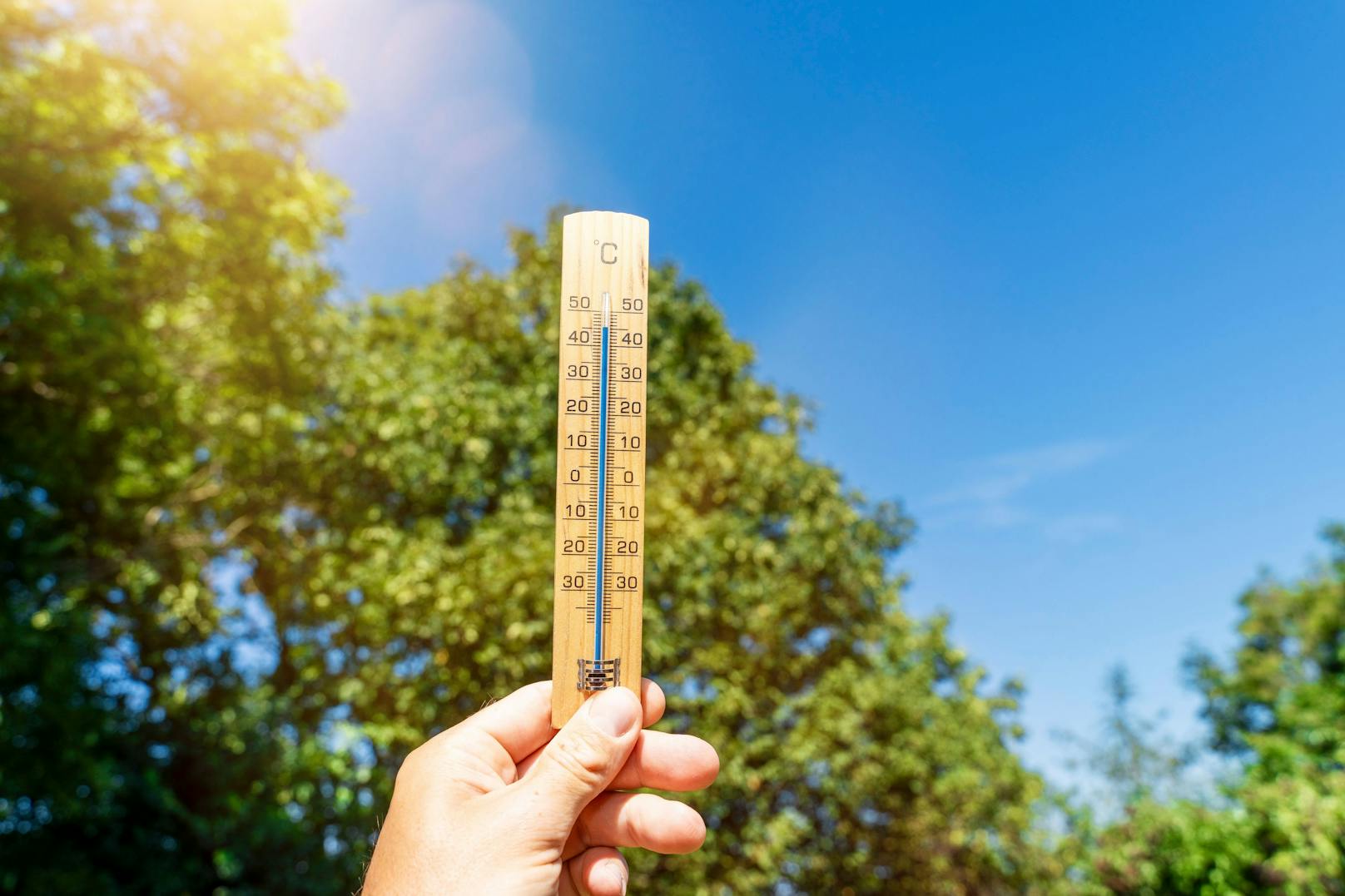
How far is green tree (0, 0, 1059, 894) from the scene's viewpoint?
986 cm

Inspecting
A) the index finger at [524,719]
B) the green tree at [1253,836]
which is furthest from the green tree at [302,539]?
the index finger at [524,719]

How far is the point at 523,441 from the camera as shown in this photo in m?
11.7

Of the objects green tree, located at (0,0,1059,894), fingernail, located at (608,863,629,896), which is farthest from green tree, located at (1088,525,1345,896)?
fingernail, located at (608,863,629,896)

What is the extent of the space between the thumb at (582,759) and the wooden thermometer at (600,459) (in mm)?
136

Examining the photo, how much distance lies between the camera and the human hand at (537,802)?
8.02 feet

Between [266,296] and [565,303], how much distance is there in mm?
10011

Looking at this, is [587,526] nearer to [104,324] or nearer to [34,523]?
[104,324]

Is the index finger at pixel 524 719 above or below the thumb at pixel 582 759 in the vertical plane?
above

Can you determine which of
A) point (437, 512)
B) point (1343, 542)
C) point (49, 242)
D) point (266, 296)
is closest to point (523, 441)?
point (437, 512)

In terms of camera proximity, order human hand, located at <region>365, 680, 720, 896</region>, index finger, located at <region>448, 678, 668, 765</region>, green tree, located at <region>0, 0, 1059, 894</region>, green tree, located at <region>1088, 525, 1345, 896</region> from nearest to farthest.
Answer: human hand, located at <region>365, 680, 720, 896</region>
index finger, located at <region>448, 678, 668, 765</region>
green tree, located at <region>1088, 525, 1345, 896</region>
green tree, located at <region>0, 0, 1059, 894</region>

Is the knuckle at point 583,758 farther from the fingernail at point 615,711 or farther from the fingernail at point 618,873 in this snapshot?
the fingernail at point 618,873

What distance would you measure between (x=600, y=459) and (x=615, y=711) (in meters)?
0.77

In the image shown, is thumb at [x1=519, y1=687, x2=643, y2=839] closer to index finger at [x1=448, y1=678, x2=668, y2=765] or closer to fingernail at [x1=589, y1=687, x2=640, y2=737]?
fingernail at [x1=589, y1=687, x2=640, y2=737]

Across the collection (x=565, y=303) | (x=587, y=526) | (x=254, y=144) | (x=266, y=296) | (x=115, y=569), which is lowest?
(x=587, y=526)
